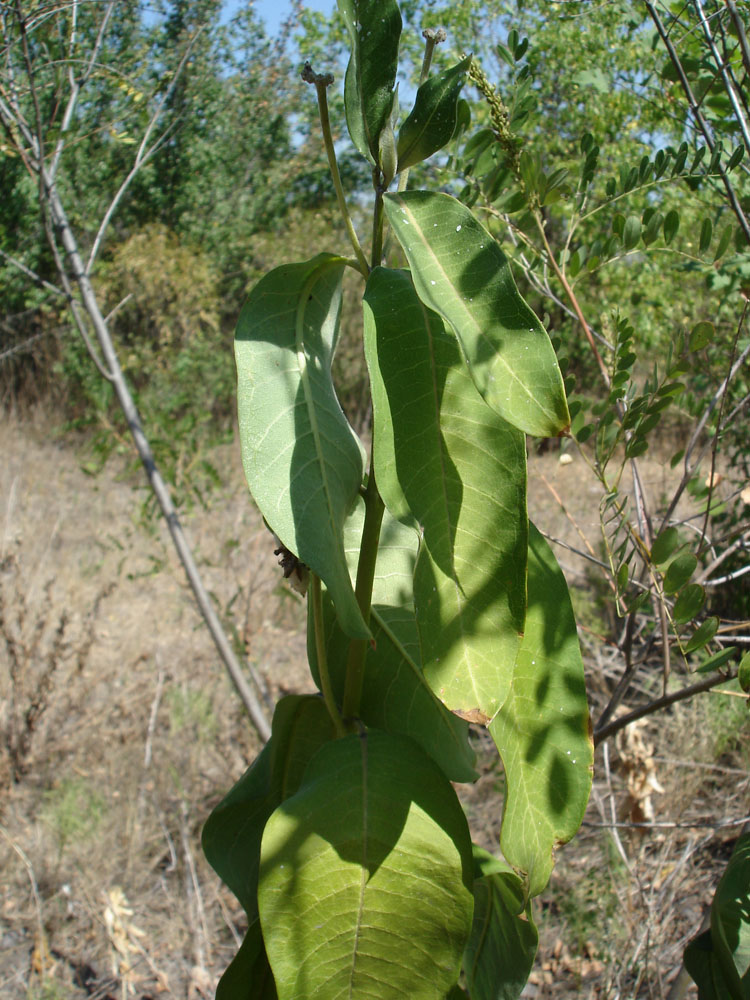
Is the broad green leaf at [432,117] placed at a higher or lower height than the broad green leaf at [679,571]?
higher

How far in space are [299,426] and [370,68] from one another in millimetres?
251

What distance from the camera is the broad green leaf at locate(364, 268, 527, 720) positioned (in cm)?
53

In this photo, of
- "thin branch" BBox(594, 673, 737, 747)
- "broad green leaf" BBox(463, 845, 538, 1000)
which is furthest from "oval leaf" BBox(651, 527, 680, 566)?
Answer: "broad green leaf" BBox(463, 845, 538, 1000)

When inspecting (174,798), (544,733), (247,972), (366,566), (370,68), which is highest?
(370,68)

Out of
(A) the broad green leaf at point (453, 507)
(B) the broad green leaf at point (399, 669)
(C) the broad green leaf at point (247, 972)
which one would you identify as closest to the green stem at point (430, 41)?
(A) the broad green leaf at point (453, 507)

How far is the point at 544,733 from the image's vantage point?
65 centimetres

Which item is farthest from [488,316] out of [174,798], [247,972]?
[174,798]

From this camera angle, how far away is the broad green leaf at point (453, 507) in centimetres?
53

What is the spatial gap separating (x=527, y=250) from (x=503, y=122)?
341 millimetres

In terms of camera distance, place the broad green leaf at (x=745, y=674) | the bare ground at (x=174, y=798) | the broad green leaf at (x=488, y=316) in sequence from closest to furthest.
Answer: the broad green leaf at (x=488, y=316), the broad green leaf at (x=745, y=674), the bare ground at (x=174, y=798)

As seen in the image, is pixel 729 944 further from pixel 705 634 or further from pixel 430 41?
pixel 430 41

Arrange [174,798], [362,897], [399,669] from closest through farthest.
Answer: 1. [362,897]
2. [399,669]
3. [174,798]

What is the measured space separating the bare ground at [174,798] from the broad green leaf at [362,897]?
0.54m

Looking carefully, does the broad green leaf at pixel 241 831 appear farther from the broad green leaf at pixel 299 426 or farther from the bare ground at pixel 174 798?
the bare ground at pixel 174 798
